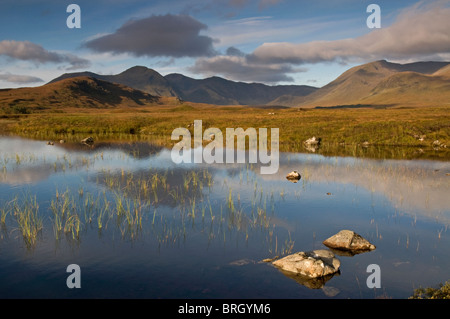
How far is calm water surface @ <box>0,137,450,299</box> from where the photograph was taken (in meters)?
11.7

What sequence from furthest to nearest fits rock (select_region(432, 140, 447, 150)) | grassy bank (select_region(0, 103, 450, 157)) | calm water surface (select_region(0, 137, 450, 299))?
grassy bank (select_region(0, 103, 450, 157)) < rock (select_region(432, 140, 447, 150)) < calm water surface (select_region(0, 137, 450, 299))

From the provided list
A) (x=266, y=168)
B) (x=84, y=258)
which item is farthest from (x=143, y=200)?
(x=266, y=168)

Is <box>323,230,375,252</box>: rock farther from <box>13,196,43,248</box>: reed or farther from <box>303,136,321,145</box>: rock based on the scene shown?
<box>303,136,321,145</box>: rock

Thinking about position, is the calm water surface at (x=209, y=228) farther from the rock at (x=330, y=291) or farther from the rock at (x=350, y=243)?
the rock at (x=350, y=243)

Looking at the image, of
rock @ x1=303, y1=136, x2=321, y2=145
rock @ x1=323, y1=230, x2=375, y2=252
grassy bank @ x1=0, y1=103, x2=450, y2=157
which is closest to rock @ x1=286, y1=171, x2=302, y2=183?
rock @ x1=323, y1=230, x2=375, y2=252

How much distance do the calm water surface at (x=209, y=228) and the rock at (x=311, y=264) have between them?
0.38 metres

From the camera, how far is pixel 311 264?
12242mm

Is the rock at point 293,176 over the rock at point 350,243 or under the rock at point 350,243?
over

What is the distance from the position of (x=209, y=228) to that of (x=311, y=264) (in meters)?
6.08

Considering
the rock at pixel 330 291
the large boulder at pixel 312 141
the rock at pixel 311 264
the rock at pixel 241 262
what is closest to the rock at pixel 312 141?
the large boulder at pixel 312 141

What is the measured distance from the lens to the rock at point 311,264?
39.8 feet

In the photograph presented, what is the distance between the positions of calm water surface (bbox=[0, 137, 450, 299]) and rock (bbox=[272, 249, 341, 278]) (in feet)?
1.26

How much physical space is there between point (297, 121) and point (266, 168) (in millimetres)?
42074

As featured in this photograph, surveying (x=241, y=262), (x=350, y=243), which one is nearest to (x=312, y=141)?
(x=350, y=243)
